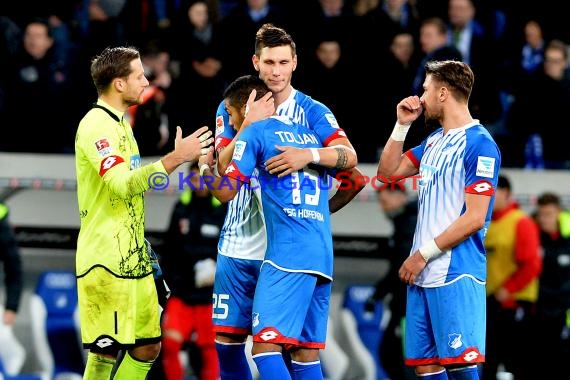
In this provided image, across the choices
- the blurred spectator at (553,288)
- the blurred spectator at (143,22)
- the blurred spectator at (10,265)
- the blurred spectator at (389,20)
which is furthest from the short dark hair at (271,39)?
the blurred spectator at (143,22)

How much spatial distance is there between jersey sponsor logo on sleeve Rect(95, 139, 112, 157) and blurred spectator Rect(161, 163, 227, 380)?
4.00 meters

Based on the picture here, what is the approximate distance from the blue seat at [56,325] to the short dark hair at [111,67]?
4.91 m

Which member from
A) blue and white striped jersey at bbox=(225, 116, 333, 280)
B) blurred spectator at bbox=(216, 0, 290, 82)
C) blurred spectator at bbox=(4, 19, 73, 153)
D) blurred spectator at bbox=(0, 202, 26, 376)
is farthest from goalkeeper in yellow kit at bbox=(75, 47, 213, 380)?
blurred spectator at bbox=(4, 19, 73, 153)

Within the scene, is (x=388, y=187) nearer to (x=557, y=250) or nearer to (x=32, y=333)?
(x=557, y=250)

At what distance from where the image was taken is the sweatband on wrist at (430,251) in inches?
311

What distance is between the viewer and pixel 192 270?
475 inches

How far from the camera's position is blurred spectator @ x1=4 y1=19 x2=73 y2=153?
12.8 metres

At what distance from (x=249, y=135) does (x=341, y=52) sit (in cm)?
548

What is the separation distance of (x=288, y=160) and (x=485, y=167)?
1.22 metres

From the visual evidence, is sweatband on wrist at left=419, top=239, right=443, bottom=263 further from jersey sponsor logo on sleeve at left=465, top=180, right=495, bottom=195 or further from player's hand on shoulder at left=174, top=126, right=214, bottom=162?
player's hand on shoulder at left=174, top=126, right=214, bottom=162

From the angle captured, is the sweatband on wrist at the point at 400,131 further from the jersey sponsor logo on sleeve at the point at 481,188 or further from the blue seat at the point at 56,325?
the blue seat at the point at 56,325

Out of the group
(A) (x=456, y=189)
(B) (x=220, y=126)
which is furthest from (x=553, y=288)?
(B) (x=220, y=126)

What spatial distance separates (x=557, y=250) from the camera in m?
12.6

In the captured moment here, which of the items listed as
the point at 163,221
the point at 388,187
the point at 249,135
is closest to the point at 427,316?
the point at 249,135
